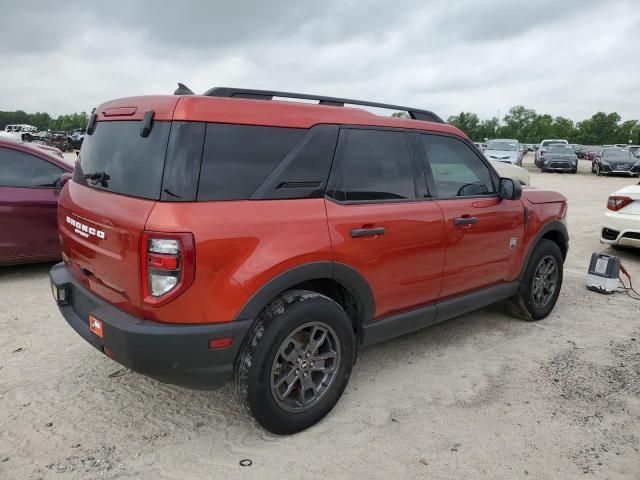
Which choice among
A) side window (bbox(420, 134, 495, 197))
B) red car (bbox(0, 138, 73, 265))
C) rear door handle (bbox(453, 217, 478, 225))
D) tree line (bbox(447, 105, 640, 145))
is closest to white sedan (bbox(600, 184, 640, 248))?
side window (bbox(420, 134, 495, 197))

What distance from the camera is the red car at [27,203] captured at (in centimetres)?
538

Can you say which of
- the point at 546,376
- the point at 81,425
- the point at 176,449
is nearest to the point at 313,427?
the point at 176,449

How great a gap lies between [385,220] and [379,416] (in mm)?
1213

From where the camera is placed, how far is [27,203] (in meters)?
5.45

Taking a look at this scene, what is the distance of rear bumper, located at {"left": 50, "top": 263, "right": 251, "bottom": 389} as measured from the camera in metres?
2.36

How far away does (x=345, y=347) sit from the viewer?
2.99 metres

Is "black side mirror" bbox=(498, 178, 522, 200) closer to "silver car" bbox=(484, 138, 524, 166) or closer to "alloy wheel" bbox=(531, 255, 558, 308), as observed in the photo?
"alloy wheel" bbox=(531, 255, 558, 308)

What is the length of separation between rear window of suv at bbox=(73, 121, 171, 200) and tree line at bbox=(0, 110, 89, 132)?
121684 mm

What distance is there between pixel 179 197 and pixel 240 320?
2.23 ft

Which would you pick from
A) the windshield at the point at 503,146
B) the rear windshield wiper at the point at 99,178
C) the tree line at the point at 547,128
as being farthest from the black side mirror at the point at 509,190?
the tree line at the point at 547,128

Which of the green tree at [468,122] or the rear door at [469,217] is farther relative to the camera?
the green tree at [468,122]

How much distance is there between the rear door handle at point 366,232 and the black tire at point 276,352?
16.4 inches

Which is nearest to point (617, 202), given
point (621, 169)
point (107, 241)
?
point (107, 241)

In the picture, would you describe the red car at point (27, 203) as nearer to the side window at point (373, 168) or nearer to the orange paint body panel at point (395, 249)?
the side window at point (373, 168)
